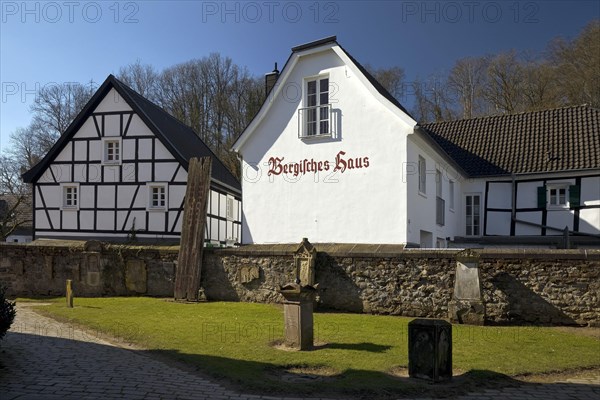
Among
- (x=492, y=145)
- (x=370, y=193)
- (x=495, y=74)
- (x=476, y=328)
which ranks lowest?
(x=476, y=328)

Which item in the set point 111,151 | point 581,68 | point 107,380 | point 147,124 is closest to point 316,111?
point 147,124

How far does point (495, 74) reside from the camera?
37719 millimetres

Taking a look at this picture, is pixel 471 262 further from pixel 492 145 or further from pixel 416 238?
pixel 492 145

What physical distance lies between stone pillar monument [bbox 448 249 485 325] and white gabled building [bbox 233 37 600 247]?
388 centimetres

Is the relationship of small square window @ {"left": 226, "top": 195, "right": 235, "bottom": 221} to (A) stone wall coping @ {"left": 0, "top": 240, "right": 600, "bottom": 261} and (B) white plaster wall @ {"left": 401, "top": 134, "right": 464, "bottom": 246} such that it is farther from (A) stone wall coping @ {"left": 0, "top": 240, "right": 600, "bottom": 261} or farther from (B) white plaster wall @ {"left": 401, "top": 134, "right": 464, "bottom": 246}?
(B) white plaster wall @ {"left": 401, "top": 134, "right": 464, "bottom": 246}

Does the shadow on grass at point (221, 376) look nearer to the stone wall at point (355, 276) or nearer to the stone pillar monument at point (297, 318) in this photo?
the stone pillar monument at point (297, 318)

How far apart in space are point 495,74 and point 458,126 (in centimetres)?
1245

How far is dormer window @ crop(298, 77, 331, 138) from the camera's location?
1894 centimetres

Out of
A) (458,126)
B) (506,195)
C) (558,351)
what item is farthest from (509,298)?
(458,126)

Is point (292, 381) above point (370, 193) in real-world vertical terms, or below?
below

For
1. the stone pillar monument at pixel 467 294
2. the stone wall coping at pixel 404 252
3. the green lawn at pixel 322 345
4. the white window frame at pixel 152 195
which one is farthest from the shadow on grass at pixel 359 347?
the white window frame at pixel 152 195

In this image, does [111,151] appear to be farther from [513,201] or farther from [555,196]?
[555,196]

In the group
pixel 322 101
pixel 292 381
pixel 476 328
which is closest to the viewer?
pixel 292 381

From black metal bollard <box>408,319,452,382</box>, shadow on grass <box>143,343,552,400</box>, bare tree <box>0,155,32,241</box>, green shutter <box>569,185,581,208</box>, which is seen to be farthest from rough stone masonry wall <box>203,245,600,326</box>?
bare tree <box>0,155,32,241</box>
